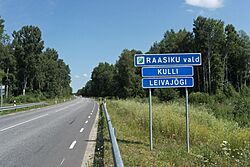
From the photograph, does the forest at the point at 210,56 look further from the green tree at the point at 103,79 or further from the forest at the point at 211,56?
the green tree at the point at 103,79

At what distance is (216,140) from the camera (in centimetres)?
1168

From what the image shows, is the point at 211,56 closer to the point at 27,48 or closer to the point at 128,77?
the point at 128,77

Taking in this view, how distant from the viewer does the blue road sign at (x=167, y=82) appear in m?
10.8

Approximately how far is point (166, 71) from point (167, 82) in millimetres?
400

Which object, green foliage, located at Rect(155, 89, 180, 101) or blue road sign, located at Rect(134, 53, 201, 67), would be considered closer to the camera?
blue road sign, located at Rect(134, 53, 201, 67)

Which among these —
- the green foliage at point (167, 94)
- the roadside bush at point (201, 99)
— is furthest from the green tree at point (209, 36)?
the green foliage at point (167, 94)

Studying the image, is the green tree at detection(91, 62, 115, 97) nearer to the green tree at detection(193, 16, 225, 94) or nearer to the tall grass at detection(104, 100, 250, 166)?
the green tree at detection(193, 16, 225, 94)

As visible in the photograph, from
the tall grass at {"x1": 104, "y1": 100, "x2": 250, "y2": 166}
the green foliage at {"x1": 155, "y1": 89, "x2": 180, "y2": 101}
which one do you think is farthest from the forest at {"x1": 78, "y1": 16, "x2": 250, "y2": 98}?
the tall grass at {"x1": 104, "y1": 100, "x2": 250, "y2": 166}

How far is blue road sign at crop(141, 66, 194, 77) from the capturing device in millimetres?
10812

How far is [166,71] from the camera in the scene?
35.5 ft

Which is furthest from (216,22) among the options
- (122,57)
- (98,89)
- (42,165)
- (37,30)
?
(98,89)

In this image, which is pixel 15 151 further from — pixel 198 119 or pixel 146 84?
pixel 198 119

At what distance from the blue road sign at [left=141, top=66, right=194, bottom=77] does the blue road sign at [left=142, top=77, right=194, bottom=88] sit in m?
0.18

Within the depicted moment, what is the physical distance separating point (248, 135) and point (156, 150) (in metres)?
3.37
